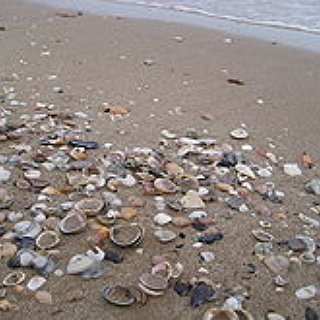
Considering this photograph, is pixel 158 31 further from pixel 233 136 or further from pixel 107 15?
pixel 233 136

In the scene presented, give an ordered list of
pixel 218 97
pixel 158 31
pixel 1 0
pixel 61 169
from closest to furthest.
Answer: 1. pixel 61 169
2. pixel 218 97
3. pixel 158 31
4. pixel 1 0

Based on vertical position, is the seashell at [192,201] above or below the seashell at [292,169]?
above

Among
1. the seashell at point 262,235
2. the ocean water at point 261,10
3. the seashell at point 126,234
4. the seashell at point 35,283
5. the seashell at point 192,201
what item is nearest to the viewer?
the seashell at point 35,283

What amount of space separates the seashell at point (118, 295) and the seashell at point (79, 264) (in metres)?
0.15

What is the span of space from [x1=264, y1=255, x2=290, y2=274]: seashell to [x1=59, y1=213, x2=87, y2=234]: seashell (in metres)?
0.87

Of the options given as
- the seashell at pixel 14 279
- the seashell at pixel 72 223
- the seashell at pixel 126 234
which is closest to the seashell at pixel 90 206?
the seashell at pixel 72 223

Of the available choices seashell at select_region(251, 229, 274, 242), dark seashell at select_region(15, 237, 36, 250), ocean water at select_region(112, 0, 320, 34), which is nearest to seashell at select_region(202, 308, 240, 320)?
seashell at select_region(251, 229, 274, 242)

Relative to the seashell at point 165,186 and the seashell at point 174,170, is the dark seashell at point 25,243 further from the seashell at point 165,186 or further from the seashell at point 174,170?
the seashell at point 174,170

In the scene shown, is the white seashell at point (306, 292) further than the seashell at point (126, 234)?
No

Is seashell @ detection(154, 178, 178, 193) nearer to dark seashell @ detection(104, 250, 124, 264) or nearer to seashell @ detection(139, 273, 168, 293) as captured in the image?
dark seashell @ detection(104, 250, 124, 264)

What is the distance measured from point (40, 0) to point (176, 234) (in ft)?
20.1

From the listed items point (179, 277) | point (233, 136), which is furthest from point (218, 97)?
point (179, 277)

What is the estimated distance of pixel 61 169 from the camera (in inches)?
130

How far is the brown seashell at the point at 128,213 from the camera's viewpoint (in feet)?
9.45
